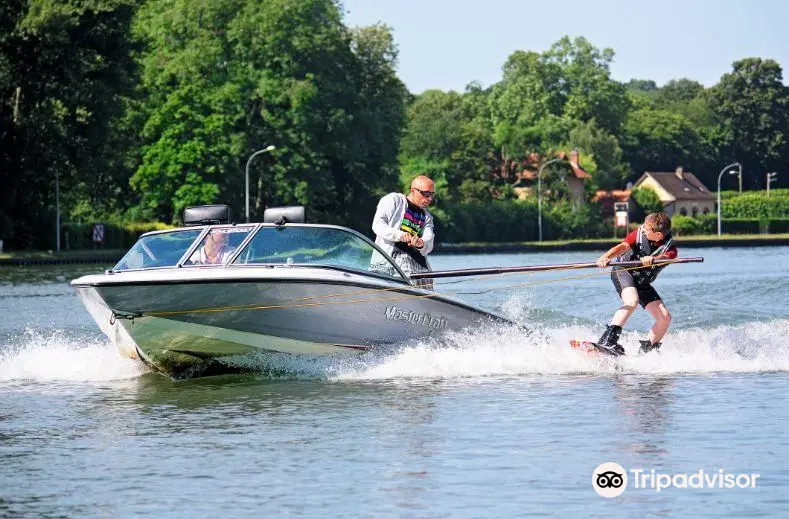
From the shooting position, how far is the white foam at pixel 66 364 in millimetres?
17531

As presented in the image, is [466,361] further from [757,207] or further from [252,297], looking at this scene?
[757,207]

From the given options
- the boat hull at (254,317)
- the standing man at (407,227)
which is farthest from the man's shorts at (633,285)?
the standing man at (407,227)

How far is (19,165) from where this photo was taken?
66.4m

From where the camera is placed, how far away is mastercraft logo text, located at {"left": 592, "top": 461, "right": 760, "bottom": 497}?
985 centimetres

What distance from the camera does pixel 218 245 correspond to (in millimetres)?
15969

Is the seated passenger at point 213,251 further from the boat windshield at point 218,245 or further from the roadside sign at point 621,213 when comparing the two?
the roadside sign at point 621,213

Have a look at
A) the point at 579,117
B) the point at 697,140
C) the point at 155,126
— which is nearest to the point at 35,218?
the point at 155,126

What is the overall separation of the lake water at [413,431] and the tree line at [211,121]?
45.3 meters

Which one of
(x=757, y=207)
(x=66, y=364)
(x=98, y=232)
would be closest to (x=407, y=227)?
(x=66, y=364)

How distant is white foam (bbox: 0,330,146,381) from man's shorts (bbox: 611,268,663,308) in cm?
559

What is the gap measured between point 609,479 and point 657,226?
7247 millimetres

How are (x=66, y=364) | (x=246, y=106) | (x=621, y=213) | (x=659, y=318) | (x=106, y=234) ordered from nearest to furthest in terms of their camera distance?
(x=659, y=318) < (x=66, y=364) < (x=106, y=234) < (x=246, y=106) < (x=621, y=213)

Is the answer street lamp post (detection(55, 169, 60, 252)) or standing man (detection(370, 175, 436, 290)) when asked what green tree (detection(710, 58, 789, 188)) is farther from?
standing man (detection(370, 175, 436, 290))

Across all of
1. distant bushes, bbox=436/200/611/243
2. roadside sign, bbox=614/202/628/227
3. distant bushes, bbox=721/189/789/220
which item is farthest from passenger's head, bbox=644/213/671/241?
distant bushes, bbox=721/189/789/220
